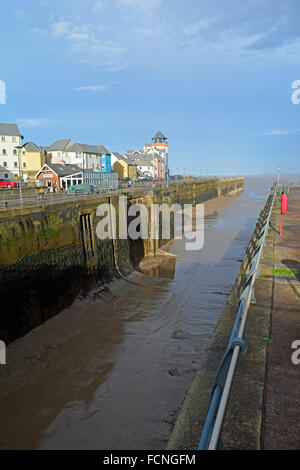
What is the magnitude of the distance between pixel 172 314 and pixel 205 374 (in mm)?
9878

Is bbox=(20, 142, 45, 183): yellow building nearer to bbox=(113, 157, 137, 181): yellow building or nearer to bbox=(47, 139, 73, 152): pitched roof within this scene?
bbox=(47, 139, 73, 152): pitched roof

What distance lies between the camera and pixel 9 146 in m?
74.2

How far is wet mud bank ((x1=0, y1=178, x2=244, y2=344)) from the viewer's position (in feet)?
42.6

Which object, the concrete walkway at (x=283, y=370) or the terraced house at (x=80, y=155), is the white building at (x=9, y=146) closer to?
the terraced house at (x=80, y=155)

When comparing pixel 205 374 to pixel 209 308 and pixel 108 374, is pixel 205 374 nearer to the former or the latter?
pixel 108 374

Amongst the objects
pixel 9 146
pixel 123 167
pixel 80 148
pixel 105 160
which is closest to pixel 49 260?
pixel 80 148

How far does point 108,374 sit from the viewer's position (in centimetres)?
1098

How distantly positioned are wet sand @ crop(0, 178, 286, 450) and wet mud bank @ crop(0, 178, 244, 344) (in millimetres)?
726

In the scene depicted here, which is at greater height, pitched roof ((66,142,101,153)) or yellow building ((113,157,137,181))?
pitched roof ((66,142,101,153))

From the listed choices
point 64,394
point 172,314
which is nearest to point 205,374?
point 64,394

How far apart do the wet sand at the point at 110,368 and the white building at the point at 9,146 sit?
65.2 meters

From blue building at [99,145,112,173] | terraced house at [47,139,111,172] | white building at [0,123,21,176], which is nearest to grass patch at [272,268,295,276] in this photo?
terraced house at [47,139,111,172]

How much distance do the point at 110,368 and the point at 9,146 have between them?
7379 centimetres

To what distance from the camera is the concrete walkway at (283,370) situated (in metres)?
3.51
